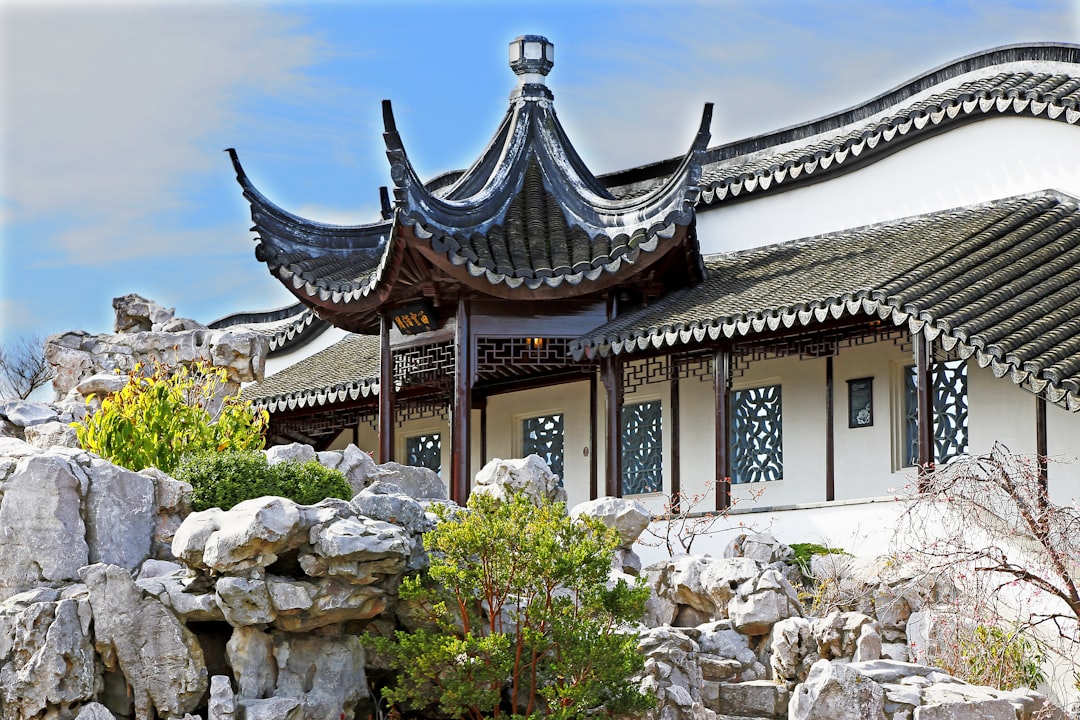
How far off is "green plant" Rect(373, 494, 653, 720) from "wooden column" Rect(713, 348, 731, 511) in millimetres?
4635

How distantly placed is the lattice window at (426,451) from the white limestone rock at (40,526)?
9.01m

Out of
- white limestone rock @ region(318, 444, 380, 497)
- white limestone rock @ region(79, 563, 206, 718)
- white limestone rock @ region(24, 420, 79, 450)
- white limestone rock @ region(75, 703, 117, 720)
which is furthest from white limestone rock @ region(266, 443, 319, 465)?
white limestone rock @ region(75, 703, 117, 720)

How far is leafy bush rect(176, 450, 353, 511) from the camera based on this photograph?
11.0 meters

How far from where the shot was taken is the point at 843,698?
367 inches

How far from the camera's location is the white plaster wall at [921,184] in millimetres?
15438

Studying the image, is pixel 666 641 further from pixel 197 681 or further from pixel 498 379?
pixel 498 379

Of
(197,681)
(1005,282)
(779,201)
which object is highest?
(779,201)

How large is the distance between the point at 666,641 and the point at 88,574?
11.3 ft

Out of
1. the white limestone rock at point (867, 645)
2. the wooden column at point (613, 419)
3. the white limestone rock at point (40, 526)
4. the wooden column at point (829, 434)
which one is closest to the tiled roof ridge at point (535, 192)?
the wooden column at point (613, 419)

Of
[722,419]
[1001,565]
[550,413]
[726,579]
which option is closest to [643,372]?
[550,413]

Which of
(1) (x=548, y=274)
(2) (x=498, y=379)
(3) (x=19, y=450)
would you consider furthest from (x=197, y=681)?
(2) (x=498, y=379)

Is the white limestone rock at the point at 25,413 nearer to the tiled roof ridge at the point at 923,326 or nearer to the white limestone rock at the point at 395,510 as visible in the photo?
the white limestone rock at the point at 395,510

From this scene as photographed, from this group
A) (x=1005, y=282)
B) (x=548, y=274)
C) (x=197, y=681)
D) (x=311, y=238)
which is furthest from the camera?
(x=311, y=238)

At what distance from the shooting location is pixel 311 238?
17.8 m
